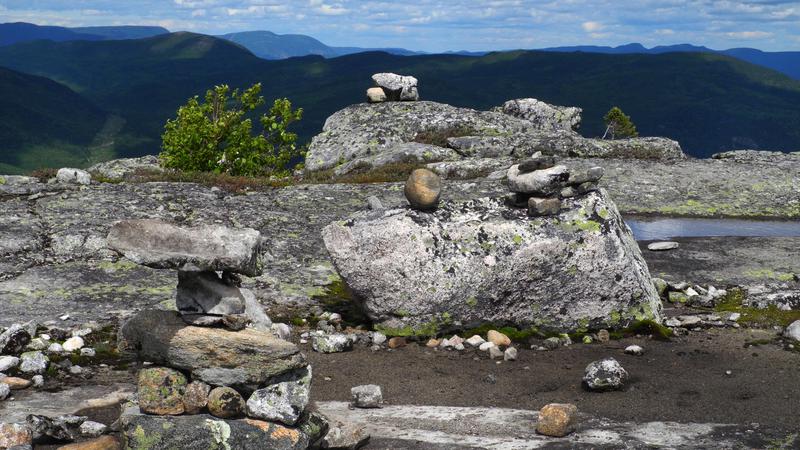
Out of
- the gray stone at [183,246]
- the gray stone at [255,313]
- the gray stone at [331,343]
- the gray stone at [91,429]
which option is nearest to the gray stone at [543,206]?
the gray stone at [331,343]

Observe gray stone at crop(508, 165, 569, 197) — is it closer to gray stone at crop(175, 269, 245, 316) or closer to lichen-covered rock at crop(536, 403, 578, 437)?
lichen-covered rock at crop(536, 403, 578, 437)

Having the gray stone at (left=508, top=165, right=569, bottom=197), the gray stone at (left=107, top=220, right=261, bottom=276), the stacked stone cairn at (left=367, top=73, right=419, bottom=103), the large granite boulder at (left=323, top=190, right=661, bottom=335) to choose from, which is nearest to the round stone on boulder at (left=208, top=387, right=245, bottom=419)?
the gray stone at (left=107, top=220, right=261, bottom=276)

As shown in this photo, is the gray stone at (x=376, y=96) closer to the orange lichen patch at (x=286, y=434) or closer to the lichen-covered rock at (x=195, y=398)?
the lichen-covered rock at (x=195, y=398)

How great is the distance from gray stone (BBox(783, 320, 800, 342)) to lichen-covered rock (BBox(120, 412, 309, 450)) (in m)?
12.7

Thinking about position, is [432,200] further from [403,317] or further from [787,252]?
[787,252]

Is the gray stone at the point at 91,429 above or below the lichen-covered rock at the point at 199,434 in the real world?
below

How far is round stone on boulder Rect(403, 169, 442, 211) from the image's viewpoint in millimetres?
19812

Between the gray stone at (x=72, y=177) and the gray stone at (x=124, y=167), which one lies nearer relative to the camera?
the gray stone at (x=72, y=177)

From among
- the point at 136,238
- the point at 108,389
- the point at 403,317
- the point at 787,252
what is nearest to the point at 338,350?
the point at 403,317

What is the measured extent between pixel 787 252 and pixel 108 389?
22399 millimetres

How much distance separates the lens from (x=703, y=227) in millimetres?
33000

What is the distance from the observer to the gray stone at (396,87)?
5475 centimetres

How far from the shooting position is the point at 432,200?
19.8 metres

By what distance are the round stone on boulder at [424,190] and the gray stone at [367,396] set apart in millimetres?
6201
